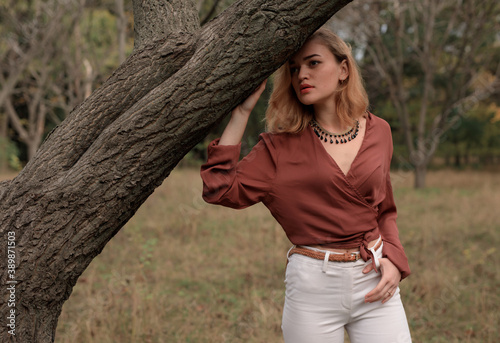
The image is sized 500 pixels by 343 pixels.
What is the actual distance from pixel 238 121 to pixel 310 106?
34cm

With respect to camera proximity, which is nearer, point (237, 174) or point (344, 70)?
point (237, 174)

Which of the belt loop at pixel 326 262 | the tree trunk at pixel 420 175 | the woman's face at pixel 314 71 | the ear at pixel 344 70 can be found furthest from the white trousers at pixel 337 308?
the tree trunk at pixel 420 175

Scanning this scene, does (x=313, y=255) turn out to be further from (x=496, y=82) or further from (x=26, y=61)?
(x=496, y=82)

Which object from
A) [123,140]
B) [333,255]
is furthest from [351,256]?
[123,140]

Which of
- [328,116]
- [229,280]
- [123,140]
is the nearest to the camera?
[123,140]

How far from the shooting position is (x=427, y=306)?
4094 millimetres

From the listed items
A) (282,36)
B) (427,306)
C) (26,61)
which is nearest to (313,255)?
(282,36)

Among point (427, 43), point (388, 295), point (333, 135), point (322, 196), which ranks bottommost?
point (427, 43)

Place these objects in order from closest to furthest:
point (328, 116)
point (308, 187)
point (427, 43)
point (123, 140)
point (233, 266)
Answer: point (123, 140) < point (308, 187) < point (328, 116) < point (233, 266) < point (427, 43)

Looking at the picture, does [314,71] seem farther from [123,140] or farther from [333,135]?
[123,140]

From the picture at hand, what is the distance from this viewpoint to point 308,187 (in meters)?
1.76

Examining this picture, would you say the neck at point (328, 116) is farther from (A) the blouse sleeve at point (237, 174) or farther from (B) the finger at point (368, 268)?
(B) the finger at point (368, 268)

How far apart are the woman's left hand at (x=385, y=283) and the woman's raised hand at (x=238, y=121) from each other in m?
0.67

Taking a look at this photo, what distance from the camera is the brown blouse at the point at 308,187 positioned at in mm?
1744
